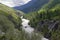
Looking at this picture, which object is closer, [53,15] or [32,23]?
[53,15]

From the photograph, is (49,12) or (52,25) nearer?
(52,25)

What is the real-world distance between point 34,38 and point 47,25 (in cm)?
7454

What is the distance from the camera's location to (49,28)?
14362cm

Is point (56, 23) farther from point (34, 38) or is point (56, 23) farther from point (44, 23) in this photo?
point (34, 38)

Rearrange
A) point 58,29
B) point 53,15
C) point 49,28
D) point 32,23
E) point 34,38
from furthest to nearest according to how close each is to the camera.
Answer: point 32,23 → point 53,15 → point 49,28 → point 58,29 → point 34,38

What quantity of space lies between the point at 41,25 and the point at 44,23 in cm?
397

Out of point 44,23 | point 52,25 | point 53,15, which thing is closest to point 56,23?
point 52,25

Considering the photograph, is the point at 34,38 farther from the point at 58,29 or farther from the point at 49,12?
the point at 49,12

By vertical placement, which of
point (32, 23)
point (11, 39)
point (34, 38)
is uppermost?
point (11, 39)

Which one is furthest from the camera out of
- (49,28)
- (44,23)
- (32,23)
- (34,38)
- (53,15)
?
(32,23)

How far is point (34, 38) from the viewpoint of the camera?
73.6m

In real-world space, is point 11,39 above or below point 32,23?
above

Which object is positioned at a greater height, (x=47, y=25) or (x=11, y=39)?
(x=11, y=39)

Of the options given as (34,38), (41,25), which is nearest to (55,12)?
(41,25)
